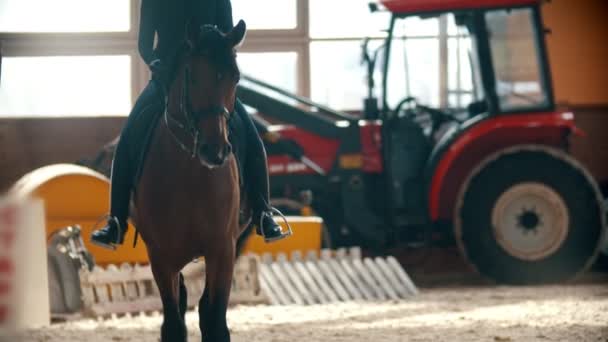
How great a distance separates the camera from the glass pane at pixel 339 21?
10.3 meters

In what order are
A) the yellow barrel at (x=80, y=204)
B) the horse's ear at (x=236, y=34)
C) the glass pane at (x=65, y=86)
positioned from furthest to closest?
the glass pane at (x=65, y=86)
the yellow barrel at (x=80, y=204)
the horse's ear at (x=236, y=34)

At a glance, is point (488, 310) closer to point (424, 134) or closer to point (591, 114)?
point (424, 134)

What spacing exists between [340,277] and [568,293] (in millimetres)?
1669

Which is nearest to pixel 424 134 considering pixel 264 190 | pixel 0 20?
pixel 0 20

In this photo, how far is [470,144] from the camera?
8.44 meters

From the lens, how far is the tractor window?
8617mm

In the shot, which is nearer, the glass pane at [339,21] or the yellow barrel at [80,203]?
the yellow barrel at [80,203]

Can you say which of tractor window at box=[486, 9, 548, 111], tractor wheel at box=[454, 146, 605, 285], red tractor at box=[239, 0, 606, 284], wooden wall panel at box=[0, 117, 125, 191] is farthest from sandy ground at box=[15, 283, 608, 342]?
wooden wall panel at box=[0, 117, 125, 191]

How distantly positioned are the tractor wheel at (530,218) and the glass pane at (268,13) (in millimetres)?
2762

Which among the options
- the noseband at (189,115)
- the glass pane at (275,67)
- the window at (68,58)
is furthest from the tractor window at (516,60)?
the noseband at (189,115)

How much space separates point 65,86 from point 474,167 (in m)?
3.83

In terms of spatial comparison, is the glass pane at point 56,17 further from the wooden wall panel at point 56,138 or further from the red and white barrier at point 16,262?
the red and white barrier at point 16,262

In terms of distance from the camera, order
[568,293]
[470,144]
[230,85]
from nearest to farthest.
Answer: [230,85] → [568,293] → [470,144]

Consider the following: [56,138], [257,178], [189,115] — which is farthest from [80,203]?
[189,115]
